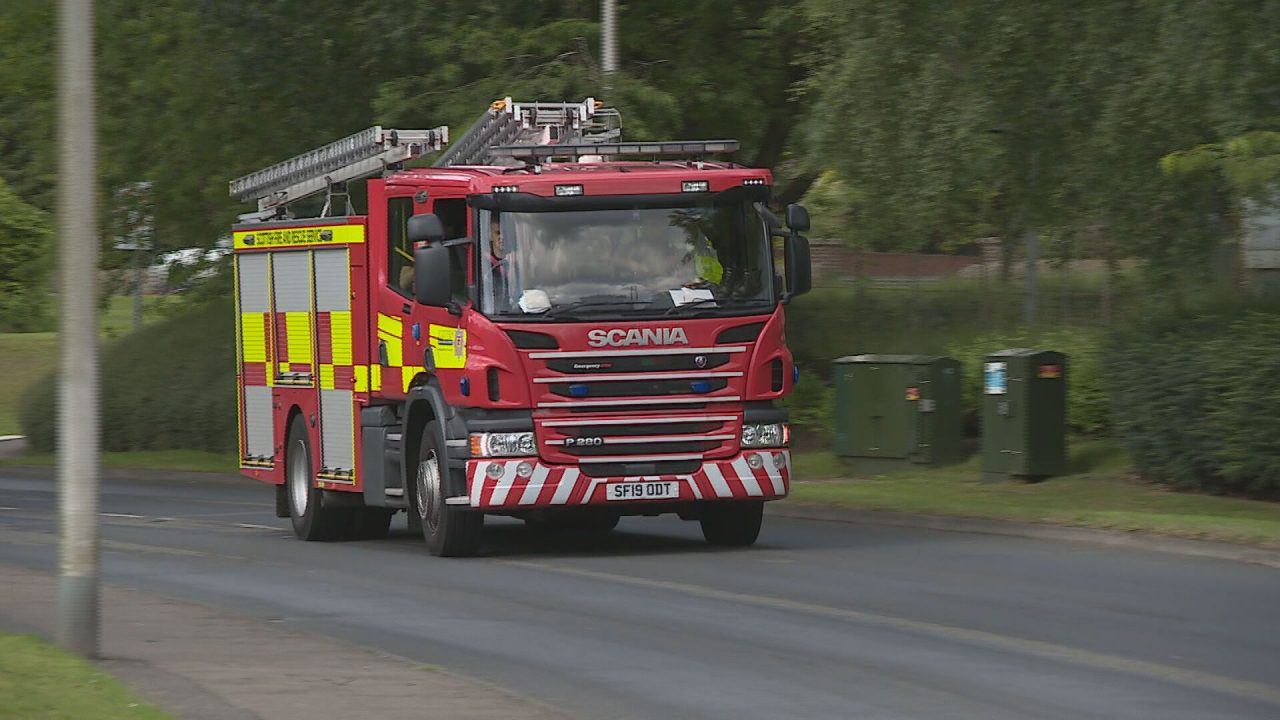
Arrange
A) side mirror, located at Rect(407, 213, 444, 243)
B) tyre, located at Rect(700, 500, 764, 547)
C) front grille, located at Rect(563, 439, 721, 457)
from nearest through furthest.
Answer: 1. side mirror, located at Rect(407, 213, 444, 243)
2. front grille, located at Rect(563, 439, 721, 457)
3. tyre, located at Rect(700, 500, 764, 547)

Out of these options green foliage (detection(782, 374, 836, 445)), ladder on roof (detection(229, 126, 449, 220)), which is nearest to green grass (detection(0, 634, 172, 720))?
ladder on roof (detection(229, 126, 449, 220))

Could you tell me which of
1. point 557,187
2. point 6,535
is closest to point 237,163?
point 6,535

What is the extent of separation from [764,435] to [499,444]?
202cm

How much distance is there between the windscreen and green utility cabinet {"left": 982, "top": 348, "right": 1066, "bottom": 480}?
727 centimetres

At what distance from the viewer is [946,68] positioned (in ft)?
75.3

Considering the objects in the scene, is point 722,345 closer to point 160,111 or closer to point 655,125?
point 655,125

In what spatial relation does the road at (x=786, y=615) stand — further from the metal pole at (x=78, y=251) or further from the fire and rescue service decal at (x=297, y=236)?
the fire and rescue service decal at (x=297, y=236)

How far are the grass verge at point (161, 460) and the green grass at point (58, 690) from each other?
23467 millimetres

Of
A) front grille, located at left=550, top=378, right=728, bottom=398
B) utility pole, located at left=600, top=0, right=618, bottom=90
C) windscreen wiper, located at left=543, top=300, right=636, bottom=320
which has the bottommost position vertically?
front grille, located at left=550, top=378, right=728, bottom=398

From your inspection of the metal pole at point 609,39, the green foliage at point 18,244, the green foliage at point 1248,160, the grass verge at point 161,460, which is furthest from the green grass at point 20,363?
the green foliage at point 1248,160

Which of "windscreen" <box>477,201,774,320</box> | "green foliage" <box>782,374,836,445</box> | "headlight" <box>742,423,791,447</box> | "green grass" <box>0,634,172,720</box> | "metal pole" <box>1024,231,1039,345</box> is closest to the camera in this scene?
"green grass" <box>0,634,172,720</box>

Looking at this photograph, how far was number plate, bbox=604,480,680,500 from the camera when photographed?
53.4 ft

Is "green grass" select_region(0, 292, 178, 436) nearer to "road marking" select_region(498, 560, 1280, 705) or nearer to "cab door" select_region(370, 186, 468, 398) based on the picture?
"cab door" select_region(370, 186, 468, 398)

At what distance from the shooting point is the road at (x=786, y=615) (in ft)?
32.8
